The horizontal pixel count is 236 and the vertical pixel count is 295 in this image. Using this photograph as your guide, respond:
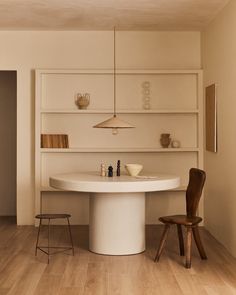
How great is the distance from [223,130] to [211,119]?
55cm

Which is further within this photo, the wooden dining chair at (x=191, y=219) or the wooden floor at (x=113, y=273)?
the wooden dining chair at (x=191, y=219)

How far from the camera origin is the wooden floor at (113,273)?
4.02 meters

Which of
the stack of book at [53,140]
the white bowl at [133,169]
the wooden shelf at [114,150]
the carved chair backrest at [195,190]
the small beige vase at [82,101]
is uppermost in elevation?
the small beige vase at [82,101]

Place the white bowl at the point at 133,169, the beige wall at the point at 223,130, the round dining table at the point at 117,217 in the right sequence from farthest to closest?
1. the white bowl at the point at 133,169
2. the beige wall at the point at 223,130
3. the round dining table at the point at 117,217

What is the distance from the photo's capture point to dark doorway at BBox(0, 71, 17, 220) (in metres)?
7.62

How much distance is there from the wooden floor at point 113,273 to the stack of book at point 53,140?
149 cm

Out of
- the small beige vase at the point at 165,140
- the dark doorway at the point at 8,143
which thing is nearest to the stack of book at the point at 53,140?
the dark doorway at the point at 8,143

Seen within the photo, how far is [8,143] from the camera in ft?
25.1

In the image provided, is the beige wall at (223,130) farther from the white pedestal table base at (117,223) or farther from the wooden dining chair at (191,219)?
the white pedestal table base at (117,223)

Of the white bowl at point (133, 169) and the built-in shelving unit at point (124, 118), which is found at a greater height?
the built-in shelving unit at point (124, 118)

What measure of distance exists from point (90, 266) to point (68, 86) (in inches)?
113

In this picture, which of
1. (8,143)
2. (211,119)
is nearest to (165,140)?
(211,119)

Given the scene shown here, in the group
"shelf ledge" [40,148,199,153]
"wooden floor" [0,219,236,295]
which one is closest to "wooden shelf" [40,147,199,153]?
"shelf ledge" [40,148,199,153]

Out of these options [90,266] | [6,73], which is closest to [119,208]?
[90,266]
